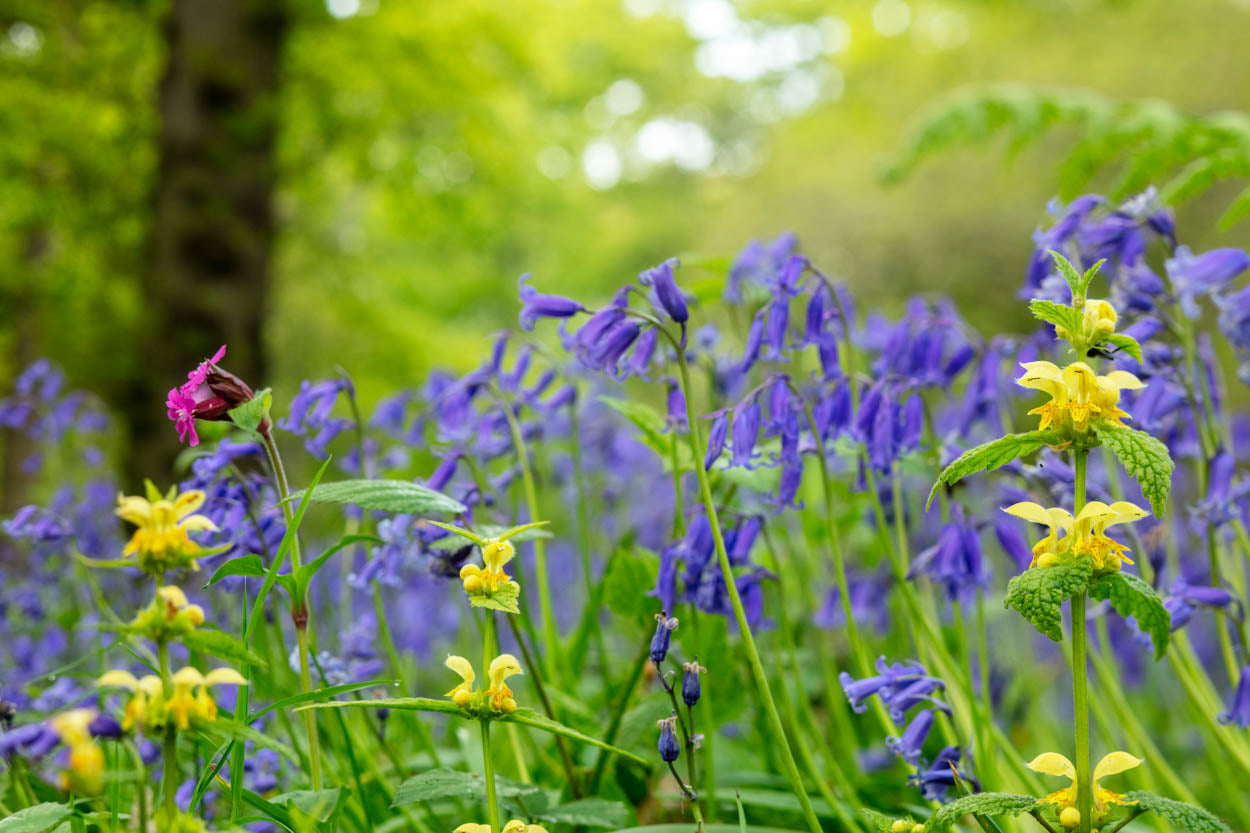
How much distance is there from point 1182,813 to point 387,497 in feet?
3.19

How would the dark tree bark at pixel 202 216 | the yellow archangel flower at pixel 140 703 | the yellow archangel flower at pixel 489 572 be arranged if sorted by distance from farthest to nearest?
the dark tree bark at pixel 202 216 < the yellow archangel flower at pixel 489 572 < the yellow archangel flower at pixel 140 703

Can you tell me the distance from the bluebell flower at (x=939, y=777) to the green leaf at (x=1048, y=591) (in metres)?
0.54

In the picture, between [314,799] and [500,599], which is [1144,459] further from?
[314,799]

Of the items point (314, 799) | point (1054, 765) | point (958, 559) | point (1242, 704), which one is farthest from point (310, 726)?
point (1242, 704)

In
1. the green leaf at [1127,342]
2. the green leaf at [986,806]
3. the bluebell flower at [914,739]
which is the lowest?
the bluebell flower at [914,739]

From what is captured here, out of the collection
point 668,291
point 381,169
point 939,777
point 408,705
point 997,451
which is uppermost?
point 381,169

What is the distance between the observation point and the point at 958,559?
1.86 m

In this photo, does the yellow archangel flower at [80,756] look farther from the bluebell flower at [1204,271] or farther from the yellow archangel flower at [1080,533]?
the bluebell flower at [1204,271]

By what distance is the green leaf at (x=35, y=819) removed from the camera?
3.71ft

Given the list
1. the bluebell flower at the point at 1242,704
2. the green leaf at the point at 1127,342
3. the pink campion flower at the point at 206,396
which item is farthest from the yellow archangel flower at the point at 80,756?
the bluebell flower at the point at 1242,704

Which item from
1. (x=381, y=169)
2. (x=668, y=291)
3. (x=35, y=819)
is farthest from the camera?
(x=381, y=169)

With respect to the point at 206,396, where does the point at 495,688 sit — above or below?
below

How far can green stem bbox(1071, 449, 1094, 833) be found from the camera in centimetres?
104

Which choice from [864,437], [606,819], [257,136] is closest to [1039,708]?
[864,437]
